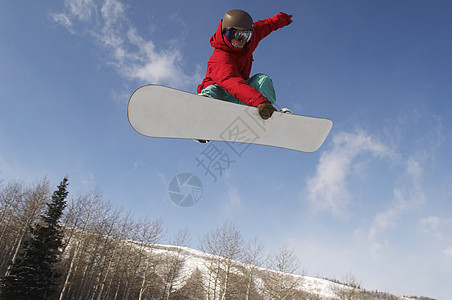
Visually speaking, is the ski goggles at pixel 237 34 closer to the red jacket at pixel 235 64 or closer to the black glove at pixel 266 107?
the red jacket at pixel 235 64

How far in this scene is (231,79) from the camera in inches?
90.7

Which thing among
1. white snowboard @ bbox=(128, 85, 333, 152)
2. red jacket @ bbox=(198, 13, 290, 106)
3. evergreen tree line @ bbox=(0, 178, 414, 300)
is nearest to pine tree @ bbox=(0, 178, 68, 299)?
evergreen tree line @ bbox=(0, 178, 414, 300)

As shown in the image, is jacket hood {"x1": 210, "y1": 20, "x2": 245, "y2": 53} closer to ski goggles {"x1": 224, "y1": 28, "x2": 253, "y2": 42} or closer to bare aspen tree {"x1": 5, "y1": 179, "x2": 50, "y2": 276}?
ski goggles {"x1": 224, "y1": 28, "x2": 253, "y2": 42}

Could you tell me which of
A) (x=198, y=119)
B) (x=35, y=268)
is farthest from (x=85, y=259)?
(x=198, y=119)

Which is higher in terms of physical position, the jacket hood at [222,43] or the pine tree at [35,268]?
the jacket hood at [222,43]

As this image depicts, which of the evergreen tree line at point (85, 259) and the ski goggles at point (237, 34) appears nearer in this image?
the ski goggles at point (237, 34)

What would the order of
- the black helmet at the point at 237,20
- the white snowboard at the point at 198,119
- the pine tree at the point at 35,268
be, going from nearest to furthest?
1. the black helmet at the point at 237,20
2. the white snowboard at the point at 198,119
3. the pine tree at the point at 35,268

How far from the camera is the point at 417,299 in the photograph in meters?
130

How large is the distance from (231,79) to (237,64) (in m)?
0.43

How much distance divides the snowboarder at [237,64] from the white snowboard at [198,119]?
178 millimetres

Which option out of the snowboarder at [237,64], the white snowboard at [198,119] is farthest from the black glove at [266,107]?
the white snowboard at [198,119]

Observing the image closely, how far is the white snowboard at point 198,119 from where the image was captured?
255 centimetres

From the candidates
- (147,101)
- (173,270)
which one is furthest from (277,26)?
(173,270)

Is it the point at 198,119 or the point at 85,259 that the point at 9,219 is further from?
the point at 198,119
